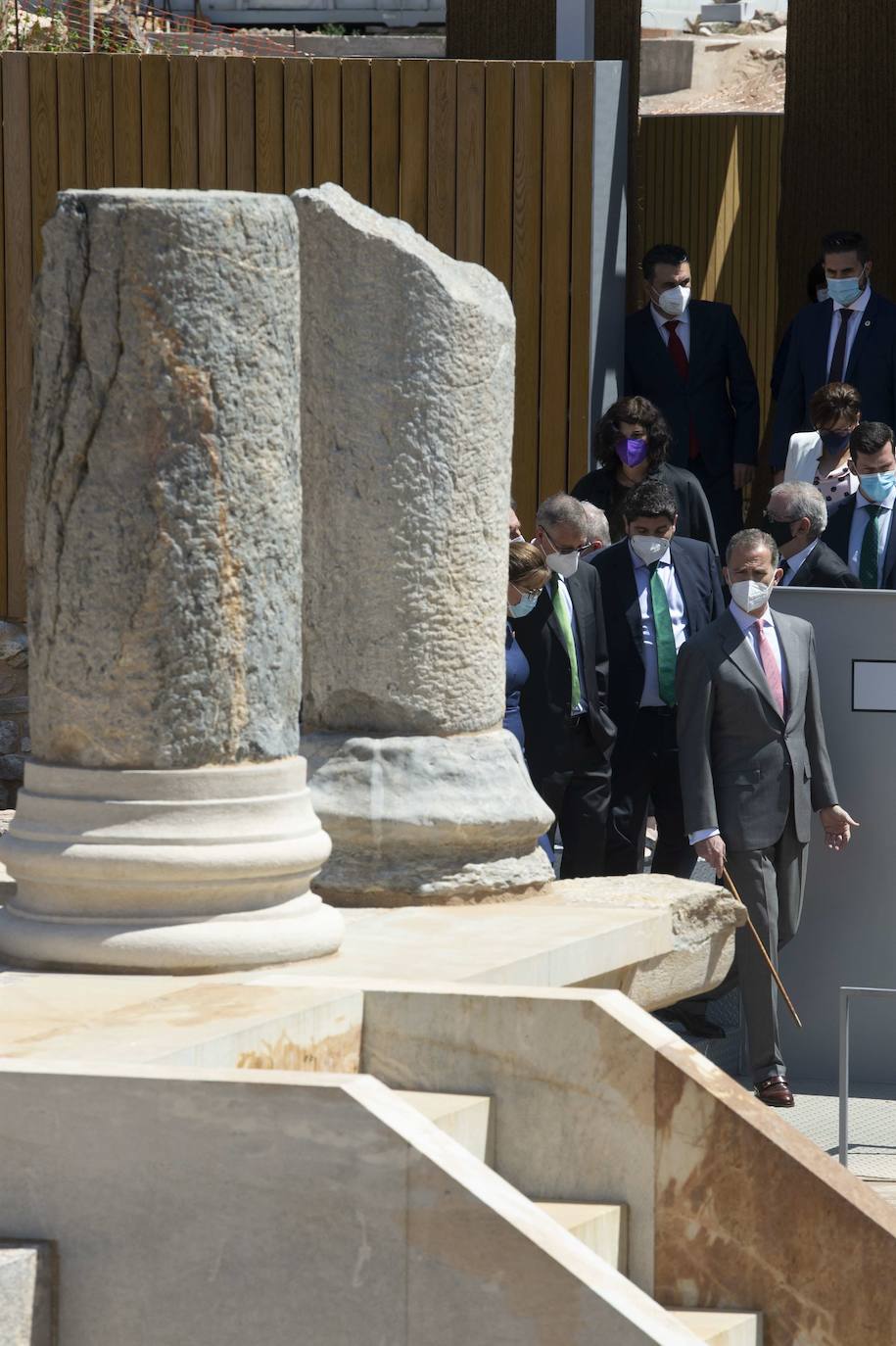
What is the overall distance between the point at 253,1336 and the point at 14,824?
157 cm

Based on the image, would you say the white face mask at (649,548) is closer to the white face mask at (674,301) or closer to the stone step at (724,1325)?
the white face mask at (674,301)

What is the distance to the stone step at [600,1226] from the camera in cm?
426

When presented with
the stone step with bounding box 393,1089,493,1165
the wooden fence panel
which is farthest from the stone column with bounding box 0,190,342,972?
the wooden fence panel

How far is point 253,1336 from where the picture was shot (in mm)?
3768

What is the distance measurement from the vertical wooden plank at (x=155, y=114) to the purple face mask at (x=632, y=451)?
2.99 meters

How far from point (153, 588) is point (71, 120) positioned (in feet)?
19.8

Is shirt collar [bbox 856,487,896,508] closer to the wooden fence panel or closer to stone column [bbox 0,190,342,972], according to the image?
stone column [bbox 0,190,342,972]

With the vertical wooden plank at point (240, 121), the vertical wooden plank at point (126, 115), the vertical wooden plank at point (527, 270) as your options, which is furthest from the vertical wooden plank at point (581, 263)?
the vertical wooden plank at point (126, 115)

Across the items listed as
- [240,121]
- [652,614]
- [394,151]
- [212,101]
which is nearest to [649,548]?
[652,614]

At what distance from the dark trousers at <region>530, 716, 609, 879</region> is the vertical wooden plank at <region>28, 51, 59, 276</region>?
13.7ft

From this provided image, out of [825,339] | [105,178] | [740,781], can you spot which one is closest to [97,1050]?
[740,781]

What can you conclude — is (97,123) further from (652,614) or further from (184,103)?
(652,614)

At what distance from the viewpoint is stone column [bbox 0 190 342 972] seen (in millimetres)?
4766

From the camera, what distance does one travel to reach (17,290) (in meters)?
10.4
